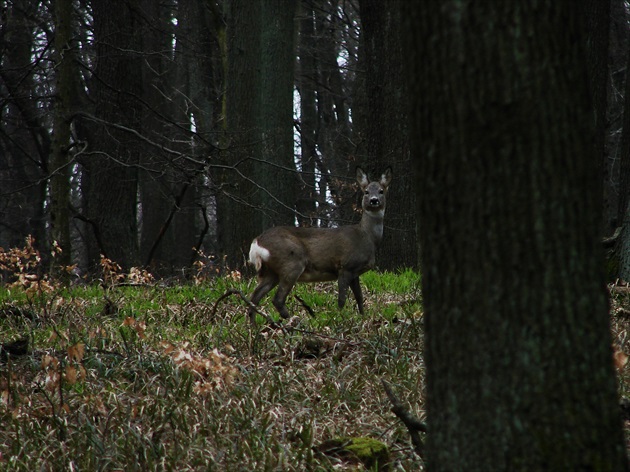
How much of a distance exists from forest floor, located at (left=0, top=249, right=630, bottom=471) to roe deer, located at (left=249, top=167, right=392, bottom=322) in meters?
1.21

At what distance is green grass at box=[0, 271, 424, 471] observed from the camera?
11.9 ft

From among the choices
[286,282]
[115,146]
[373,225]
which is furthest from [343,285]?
[115,146]

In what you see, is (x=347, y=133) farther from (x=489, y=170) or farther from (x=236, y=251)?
(x=489, y=170)

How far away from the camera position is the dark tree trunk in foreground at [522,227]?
2287 millimetres

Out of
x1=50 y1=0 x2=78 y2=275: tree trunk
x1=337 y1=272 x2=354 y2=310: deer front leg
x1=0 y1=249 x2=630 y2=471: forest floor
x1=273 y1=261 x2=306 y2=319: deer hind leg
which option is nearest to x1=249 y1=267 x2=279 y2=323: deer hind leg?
x1=273 y1=261 x2=306 y2=319: deer hind leg

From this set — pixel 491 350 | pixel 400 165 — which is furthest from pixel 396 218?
pixel 491 350

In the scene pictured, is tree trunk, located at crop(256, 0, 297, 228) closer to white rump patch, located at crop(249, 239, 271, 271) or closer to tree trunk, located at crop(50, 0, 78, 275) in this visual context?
tree trunk, located at crop(50, 0, 78, 275)

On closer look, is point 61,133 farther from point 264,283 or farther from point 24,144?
point 24,144

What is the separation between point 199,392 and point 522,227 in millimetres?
2155

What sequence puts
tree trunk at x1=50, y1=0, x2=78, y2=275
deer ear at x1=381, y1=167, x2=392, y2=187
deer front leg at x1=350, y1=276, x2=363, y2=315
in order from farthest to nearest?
tree trunk at x1=50, y1=0, x2=78, y2=275
deer ear at x1=381, y1=167, x2=392, y2=187
deer front leg at x1=350, y1=276, x2=363, y2=315

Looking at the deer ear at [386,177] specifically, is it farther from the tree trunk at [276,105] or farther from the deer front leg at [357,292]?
the tree trunk at [276,105]

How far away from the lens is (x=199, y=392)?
12.9 ft

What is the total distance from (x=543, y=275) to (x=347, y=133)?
2158cm

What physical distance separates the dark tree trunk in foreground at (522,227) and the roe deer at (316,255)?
5035 mm
